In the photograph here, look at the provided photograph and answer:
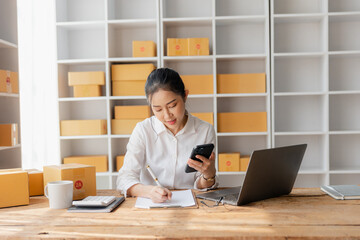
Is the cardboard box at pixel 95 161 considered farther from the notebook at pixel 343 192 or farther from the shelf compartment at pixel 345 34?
the shelf compartment at pixel 345 34

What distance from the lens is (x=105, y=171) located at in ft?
11.7

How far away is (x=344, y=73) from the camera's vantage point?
369cm

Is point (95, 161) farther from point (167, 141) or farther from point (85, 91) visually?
point (167, 141)

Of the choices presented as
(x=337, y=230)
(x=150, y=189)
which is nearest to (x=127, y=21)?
(x=150, y=189)

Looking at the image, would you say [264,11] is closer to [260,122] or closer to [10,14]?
[260,122]

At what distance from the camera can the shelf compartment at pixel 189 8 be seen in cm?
377

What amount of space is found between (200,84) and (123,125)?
0.88 metres

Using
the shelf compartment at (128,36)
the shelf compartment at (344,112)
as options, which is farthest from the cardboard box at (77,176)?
the shelf compartment at (344,112)

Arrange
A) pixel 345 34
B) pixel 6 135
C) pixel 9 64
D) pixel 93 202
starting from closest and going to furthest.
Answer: pixel 93 202 → pixel 6 135 → pixel 9 64 → pixel 345 34

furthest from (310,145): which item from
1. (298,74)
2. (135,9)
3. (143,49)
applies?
(135,9)

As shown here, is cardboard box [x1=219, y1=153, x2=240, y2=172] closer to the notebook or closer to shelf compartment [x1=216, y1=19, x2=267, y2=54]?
shelf compartment [x1=216, y1=19, x2=267, y2=54]

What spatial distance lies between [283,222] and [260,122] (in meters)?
2.31

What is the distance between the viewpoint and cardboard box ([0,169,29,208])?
1.48 meters

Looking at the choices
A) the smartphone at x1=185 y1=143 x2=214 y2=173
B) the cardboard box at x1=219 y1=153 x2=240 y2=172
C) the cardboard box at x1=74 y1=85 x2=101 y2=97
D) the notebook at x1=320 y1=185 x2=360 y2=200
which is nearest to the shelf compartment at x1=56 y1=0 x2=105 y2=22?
the cardboard box at x1=74 y1=85 x2=101 y2=97
